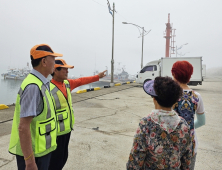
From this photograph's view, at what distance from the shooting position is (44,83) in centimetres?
159

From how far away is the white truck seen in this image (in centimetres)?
1421

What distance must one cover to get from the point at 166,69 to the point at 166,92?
46.8 feet

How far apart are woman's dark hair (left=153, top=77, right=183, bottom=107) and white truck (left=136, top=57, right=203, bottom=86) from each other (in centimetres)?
1353

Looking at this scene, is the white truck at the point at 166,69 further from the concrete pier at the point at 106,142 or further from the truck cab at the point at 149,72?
the concrete pier at the point at 106,142

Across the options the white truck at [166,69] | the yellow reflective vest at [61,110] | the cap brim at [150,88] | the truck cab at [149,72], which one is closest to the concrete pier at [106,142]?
the yellow reflective vest at [61,110]

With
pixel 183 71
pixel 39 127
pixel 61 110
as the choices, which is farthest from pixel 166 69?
pixel 39 127

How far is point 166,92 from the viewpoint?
4.35 ft

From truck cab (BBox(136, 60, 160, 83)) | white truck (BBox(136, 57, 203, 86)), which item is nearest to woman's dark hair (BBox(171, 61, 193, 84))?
white truck (BBox(136, 57, 203, 86))

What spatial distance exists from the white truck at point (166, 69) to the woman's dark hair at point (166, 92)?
44.4 feet

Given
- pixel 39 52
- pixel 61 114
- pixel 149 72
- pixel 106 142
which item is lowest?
pixel 106 142

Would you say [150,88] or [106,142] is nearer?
[150,88]

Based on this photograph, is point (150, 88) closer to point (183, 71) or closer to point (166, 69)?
point (183, 71)

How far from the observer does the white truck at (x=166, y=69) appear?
14.2 m

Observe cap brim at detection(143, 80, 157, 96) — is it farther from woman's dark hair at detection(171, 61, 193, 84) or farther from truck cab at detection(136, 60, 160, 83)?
truck cab at detection(136, 60, 160, 83)
